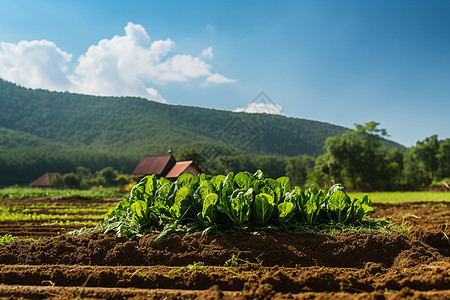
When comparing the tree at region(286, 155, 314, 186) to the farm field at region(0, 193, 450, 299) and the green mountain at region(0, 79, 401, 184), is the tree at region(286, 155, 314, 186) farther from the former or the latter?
the farm field at region(0, 193, 450, 299)

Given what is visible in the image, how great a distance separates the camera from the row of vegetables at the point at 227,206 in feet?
10.5

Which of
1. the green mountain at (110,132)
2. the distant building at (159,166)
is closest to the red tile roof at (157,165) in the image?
the distant building at (159,166)

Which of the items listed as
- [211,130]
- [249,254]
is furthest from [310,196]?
[211,130]

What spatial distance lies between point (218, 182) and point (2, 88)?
99.1 meters

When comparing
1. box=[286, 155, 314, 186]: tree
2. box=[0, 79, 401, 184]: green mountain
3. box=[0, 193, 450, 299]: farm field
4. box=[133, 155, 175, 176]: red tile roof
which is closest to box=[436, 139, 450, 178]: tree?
box=[286, 155, 314, 186]: tree

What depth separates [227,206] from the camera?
3.18 meters

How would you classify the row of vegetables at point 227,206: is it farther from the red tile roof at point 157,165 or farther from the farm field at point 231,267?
the red tile roof at point 157,165

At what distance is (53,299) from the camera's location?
2.09 meters

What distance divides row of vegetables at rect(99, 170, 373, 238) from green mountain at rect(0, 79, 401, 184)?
49615mm

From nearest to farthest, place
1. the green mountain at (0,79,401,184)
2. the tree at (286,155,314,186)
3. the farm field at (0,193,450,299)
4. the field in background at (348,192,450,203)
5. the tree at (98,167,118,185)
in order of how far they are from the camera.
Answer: the farm field at (0,193,450,299), the field in background at (348,192,450,203), the tree at (286,155,314,186), the tree at (98,167,118,185), the green mountain at (0,79,401,184)

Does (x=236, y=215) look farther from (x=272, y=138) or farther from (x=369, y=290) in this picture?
(x=272, y=138)

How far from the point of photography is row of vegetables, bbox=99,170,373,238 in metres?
3.19

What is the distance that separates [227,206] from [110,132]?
80.4 m

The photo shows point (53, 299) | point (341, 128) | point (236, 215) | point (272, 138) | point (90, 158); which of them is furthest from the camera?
point (341, 128)
